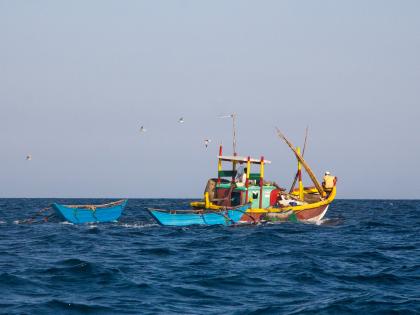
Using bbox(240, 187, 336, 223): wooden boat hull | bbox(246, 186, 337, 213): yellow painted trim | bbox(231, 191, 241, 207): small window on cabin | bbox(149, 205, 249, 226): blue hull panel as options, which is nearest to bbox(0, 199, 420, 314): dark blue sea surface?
bbox(149, 205, 249, 226): blue hull panel

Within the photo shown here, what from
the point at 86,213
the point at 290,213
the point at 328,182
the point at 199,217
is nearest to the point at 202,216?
the point at 199,217

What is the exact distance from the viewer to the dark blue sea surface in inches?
633

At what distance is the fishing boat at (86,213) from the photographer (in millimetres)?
43219

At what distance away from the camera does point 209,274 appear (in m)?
20.5

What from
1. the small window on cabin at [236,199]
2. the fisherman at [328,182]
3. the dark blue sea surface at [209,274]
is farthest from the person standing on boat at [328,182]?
the dark blue sea surface at [209,274]

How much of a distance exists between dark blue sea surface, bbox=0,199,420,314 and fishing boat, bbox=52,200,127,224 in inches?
341

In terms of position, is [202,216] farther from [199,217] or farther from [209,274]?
[209,274]

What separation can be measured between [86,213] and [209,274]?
2511 centimetres

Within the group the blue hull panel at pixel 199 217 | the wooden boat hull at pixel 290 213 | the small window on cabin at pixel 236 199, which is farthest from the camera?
the small window on cabin at pixel 236 199

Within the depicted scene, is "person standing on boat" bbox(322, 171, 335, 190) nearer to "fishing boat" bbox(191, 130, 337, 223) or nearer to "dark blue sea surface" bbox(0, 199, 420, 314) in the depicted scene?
"fishing boat" bbox(191, 130, 337, 223)

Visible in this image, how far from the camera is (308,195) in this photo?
52062 mm

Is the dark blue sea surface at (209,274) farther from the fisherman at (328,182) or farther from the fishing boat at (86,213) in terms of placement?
the fisherman at (328,182)

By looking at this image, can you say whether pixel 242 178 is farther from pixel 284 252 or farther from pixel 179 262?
pixel 179 262

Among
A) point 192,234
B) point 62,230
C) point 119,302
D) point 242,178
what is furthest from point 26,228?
point 119,302
